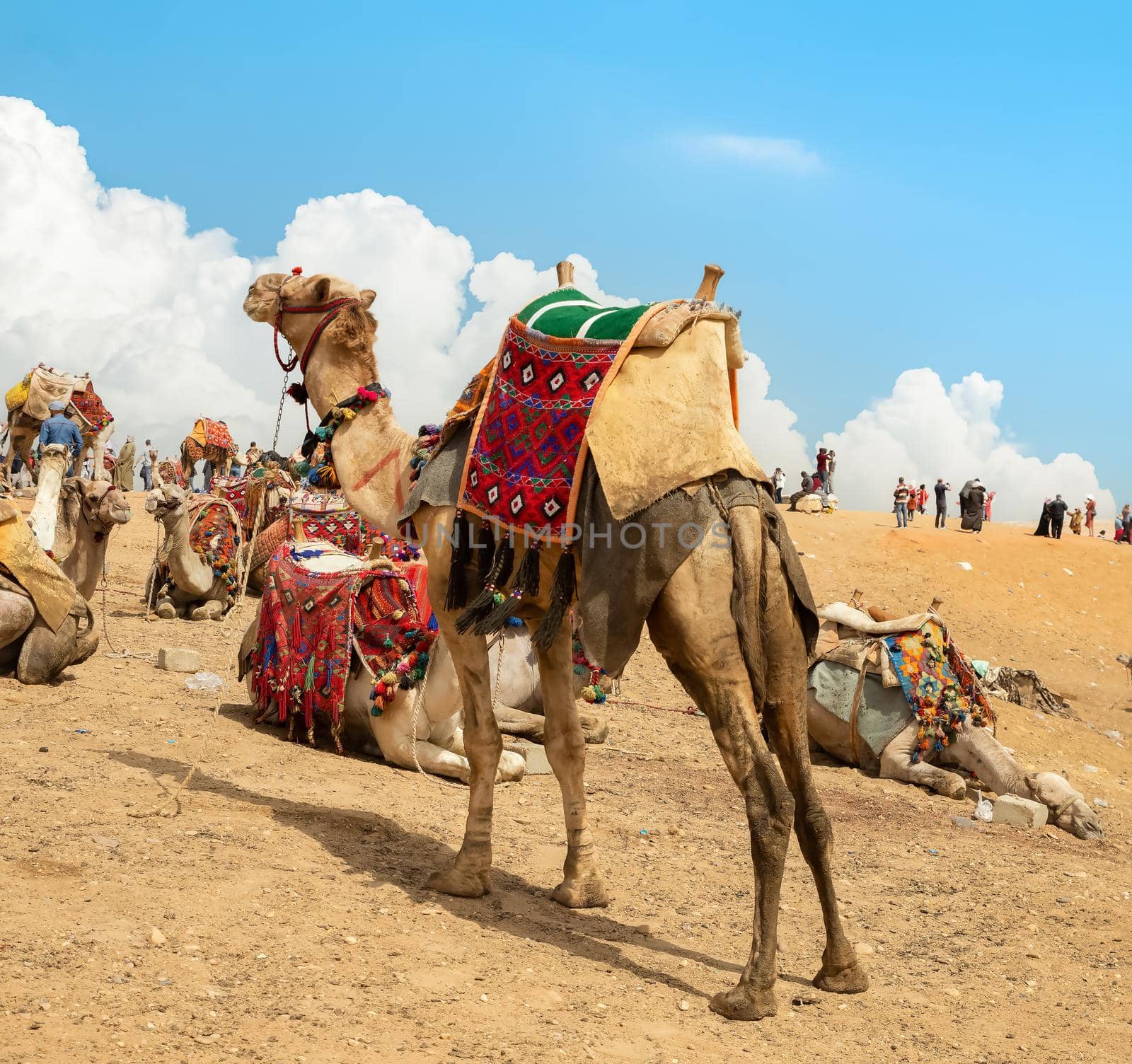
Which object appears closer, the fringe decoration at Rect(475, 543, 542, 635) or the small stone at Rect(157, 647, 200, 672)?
the fringe decoration at Rect(475, 543, 542, 635)

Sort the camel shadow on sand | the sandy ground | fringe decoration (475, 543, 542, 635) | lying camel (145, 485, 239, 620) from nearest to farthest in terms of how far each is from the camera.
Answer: the sandy ground
the camel shadow on sand
fringe decoration (475, 543, 542, 635)
lying camel (145, 485, 239, 620)

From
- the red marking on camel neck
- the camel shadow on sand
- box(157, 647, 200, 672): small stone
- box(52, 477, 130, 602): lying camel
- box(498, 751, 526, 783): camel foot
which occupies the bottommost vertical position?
the camel shadow on sand

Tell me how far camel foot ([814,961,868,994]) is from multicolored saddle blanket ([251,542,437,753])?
11.4 feet

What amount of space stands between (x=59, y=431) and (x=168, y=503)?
6741 millimetres

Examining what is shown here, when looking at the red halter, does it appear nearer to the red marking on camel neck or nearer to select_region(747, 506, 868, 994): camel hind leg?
the red marking on camel neck

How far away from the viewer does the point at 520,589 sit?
5.11 metres

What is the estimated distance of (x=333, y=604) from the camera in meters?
7.86

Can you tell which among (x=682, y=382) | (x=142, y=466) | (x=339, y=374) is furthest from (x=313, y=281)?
(x=142, y=466)

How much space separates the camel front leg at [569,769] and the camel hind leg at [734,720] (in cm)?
117

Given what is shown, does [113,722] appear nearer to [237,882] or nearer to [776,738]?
[237,882]

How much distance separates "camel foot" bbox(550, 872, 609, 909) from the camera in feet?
17.9

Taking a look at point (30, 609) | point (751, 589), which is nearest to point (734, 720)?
point (751, 589)

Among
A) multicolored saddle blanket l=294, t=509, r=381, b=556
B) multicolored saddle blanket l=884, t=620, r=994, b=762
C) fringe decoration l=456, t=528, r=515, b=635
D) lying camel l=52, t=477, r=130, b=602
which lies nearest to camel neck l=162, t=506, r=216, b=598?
multicolored saddle blanket l=294, t=509, r=381, b=556

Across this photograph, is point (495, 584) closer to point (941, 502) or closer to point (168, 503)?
point (168, 503)
